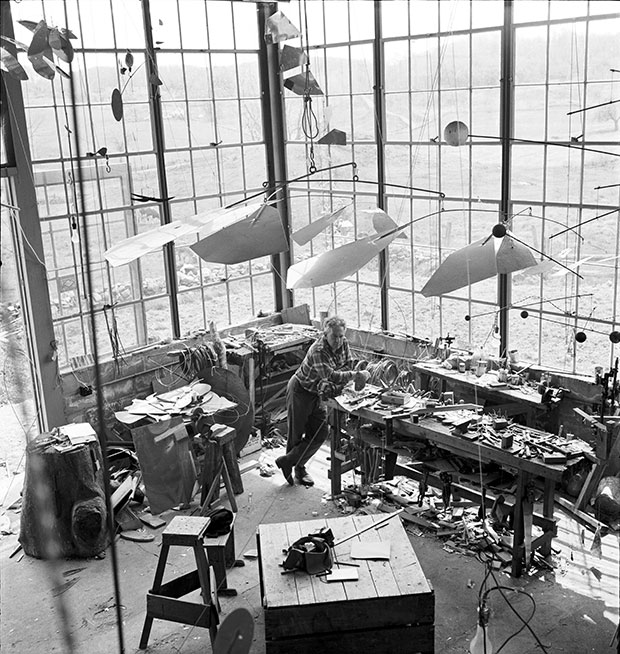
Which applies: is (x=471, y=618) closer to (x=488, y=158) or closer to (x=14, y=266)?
(x=488, y=158)

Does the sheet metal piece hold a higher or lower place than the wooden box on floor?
higher

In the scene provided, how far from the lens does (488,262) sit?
18.6 ft

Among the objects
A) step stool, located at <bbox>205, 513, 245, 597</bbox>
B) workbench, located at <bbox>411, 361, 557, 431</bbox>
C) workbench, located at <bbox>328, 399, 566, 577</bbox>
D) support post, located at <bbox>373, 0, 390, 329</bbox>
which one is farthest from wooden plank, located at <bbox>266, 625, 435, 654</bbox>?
support post, located at <bbox>373, 0, 390, 329</bbox>

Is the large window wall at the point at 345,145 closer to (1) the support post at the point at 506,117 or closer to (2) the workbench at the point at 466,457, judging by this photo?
(1) the support post at the point at 506,117

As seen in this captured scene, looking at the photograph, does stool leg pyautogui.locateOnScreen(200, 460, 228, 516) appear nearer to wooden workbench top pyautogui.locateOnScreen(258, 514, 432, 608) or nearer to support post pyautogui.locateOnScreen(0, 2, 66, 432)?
wooden workbench top pyautogui.locateOnScreen(258, 514, 432, 608)

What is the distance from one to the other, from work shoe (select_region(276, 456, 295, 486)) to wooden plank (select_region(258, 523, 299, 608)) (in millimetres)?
1907

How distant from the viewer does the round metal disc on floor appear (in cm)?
232

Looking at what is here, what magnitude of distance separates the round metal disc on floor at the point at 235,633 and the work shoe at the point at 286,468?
5658 millimetres

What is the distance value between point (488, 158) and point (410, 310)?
1914mm

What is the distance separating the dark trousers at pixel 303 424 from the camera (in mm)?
7981

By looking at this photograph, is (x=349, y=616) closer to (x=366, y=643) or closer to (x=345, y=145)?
(x=366, y=643)

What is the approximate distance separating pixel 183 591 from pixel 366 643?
1.40m

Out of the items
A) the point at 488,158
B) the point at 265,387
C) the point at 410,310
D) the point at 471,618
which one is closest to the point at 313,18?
the point at 488,158

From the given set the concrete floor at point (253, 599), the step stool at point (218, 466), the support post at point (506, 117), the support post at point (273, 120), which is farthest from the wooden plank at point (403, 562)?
the support post at point (273, 120)
